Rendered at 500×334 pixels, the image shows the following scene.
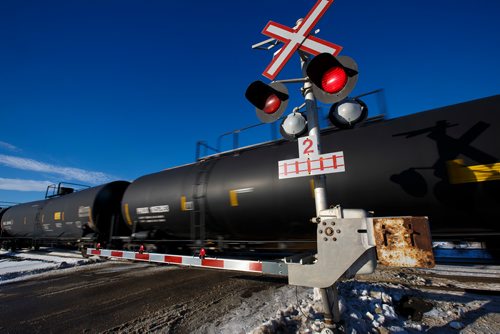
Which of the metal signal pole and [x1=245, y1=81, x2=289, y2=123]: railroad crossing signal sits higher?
[x1=245, y1=81, x2=289, y2=123]: railroad crossing signal

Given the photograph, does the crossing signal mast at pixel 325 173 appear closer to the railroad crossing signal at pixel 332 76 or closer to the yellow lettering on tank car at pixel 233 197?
the railroad crossing signal at pixel 332 76

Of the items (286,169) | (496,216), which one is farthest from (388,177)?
(286,169)

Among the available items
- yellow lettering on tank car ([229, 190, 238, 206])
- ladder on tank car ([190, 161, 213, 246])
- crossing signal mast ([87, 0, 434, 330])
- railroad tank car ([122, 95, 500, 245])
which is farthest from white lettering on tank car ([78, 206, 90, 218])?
crossing signal mast ([87, 0, 434, 330])

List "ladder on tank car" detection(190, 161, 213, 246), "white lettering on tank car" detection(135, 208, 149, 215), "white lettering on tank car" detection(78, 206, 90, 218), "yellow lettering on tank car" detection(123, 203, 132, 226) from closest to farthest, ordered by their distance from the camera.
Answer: "ladder on tank car" detection(190, 161, 213, 246) → "white lettering on tank car" detection(135, 208, 149, 215) → "yellow lettering on tank car" detection(123, 203, 132, 226) → "white lettering on tank car" detection(78, 206, 90, 218)

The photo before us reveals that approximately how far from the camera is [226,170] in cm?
584

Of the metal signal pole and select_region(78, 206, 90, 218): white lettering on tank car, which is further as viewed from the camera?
select_region(78, 206, 90, 218): white lettering on tank car

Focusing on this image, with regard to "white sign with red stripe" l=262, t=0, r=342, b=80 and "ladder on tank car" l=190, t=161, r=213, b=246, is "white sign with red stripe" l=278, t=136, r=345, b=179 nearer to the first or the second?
"white sign with red stripe" l=262, t=0, r=342, b=80

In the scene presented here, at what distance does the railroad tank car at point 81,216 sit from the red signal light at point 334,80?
8716 millimetres

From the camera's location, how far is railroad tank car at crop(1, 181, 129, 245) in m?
8.89

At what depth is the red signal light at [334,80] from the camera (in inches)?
92.2

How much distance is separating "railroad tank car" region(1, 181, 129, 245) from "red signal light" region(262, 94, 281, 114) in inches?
314

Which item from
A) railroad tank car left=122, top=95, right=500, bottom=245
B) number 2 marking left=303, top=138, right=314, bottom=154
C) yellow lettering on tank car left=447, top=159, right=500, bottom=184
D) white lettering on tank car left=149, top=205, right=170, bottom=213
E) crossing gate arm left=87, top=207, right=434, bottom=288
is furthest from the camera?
white lettering on tank car left=149, top=205, right=170, bottom=213

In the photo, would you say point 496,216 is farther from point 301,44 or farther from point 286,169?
point 301,44

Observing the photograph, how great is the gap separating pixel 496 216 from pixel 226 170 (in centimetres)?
488
